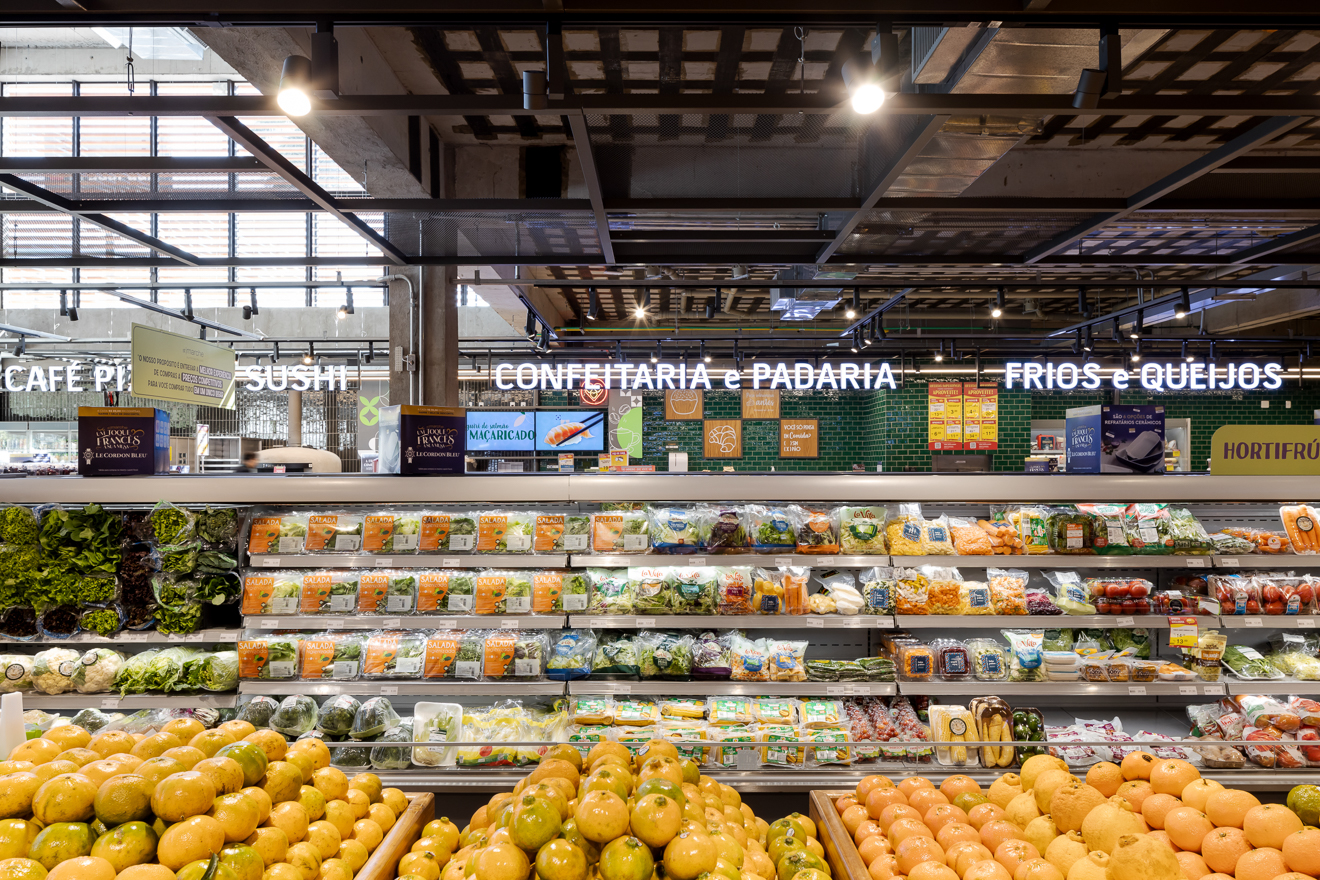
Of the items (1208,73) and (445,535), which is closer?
(445,535)

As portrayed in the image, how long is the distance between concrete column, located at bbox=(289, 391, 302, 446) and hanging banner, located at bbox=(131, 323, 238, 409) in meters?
7.57

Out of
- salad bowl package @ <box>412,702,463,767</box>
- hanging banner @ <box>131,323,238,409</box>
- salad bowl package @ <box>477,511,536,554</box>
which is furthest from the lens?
hanging banner @ <box>131,323,238,409</box>

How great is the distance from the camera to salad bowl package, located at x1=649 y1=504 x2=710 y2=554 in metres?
3.80

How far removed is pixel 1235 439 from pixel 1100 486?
3.20 ft

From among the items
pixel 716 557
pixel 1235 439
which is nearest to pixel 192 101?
pixel 716 557

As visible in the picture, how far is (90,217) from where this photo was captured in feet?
15.0

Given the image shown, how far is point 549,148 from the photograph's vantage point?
545 centimetres

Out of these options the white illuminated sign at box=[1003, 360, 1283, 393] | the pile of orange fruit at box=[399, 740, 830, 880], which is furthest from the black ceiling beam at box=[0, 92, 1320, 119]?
the white illuminated sign at box=[1003, 360, 1283, 393]

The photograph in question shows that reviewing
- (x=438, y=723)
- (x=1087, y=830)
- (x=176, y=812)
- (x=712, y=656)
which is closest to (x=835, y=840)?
(x=1087, y=830)

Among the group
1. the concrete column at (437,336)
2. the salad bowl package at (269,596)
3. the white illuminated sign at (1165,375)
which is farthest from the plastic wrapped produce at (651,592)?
the white illuminated sign at (1165,375)

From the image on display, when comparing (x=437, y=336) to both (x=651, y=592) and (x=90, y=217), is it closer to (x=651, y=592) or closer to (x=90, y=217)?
(x=90, y=217)

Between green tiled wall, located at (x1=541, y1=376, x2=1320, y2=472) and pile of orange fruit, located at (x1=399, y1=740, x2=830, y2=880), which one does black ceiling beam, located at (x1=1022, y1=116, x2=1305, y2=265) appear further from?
green tiled wall, located at (x1=541, y1=376, x2=1320, y2=472)

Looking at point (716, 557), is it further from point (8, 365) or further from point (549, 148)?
point (8, 365)

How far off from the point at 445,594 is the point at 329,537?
2.41 ft
